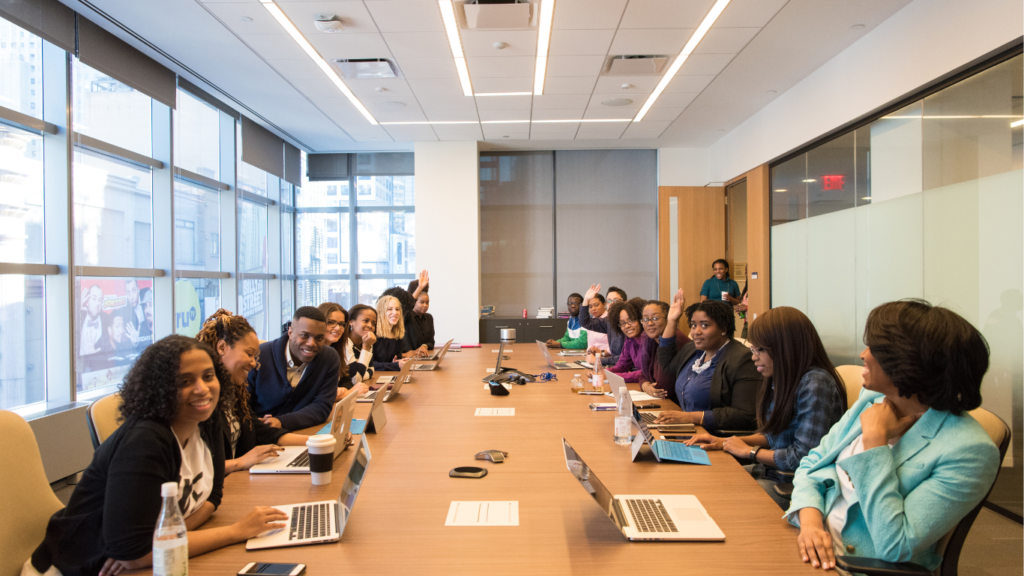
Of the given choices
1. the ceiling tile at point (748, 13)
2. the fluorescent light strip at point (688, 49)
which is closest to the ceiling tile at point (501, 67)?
the fluorescent light strip at point (688, 49)

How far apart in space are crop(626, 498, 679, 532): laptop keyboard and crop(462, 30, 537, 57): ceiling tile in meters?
3.92

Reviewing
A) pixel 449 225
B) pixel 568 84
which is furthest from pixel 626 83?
pixel 449 225

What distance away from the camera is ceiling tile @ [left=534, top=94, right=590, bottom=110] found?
6.27 metres

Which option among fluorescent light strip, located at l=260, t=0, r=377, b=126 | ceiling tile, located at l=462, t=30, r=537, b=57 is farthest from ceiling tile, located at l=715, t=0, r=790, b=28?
fluorescent light strip, located at l=260, t=0, r=377, b=126

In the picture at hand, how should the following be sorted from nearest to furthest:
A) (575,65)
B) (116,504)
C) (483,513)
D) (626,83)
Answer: (116,504) < (483,513) < (575,65) < (626,83)

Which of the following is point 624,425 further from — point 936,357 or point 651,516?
point 936,357

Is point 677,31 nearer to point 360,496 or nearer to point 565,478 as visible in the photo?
point 565,478

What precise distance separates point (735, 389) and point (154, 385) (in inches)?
98.3

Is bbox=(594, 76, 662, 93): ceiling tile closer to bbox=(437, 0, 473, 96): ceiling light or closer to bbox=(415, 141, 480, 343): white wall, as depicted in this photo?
bbox=(437, 0, 473, 96): ceiling light

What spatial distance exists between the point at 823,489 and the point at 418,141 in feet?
24.9

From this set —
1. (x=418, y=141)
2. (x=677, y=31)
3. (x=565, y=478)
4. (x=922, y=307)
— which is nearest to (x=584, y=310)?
→ (x=677, y=31)

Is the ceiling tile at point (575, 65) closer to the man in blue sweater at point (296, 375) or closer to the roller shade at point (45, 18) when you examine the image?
the man in blue sweater at point (296, 375)

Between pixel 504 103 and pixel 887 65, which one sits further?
pixel 504 103

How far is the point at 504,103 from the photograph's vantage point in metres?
6.55
